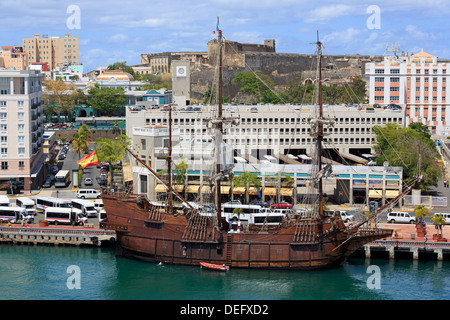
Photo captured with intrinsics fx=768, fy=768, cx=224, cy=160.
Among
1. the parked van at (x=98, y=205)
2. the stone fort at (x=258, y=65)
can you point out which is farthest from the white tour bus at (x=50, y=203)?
the stone fort at (x=258, y=65)

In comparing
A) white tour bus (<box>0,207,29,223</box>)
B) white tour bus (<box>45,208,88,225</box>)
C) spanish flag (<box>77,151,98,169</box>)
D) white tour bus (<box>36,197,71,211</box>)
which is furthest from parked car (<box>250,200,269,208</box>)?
white tour bus (<box>0,207,29,223</box>)

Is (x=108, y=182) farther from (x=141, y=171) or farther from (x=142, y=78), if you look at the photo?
(x=142, y=78)

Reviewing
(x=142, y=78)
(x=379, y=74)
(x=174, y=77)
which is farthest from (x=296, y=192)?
(x=142, y=78)

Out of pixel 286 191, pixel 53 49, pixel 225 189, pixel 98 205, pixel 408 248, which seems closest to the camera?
pixel 408 248

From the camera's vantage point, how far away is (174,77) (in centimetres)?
11925

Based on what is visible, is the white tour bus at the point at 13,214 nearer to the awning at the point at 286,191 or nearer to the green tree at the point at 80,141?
the awning at the point at 286,191

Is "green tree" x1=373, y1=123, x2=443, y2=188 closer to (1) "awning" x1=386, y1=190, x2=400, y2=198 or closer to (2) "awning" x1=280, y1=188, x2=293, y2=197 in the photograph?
(1) "awning" x1=386, y1=190, x2=400, y2=198

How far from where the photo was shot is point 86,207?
57.4 m

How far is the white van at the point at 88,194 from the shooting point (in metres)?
62.8

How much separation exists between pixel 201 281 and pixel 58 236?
13373 millimetres

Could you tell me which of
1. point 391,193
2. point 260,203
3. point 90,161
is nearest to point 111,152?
point 90,161

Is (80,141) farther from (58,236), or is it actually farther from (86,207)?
(58,236)

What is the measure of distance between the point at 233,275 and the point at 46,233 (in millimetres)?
14928

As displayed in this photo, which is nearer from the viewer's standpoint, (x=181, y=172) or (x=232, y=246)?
(x=232, y=246)
